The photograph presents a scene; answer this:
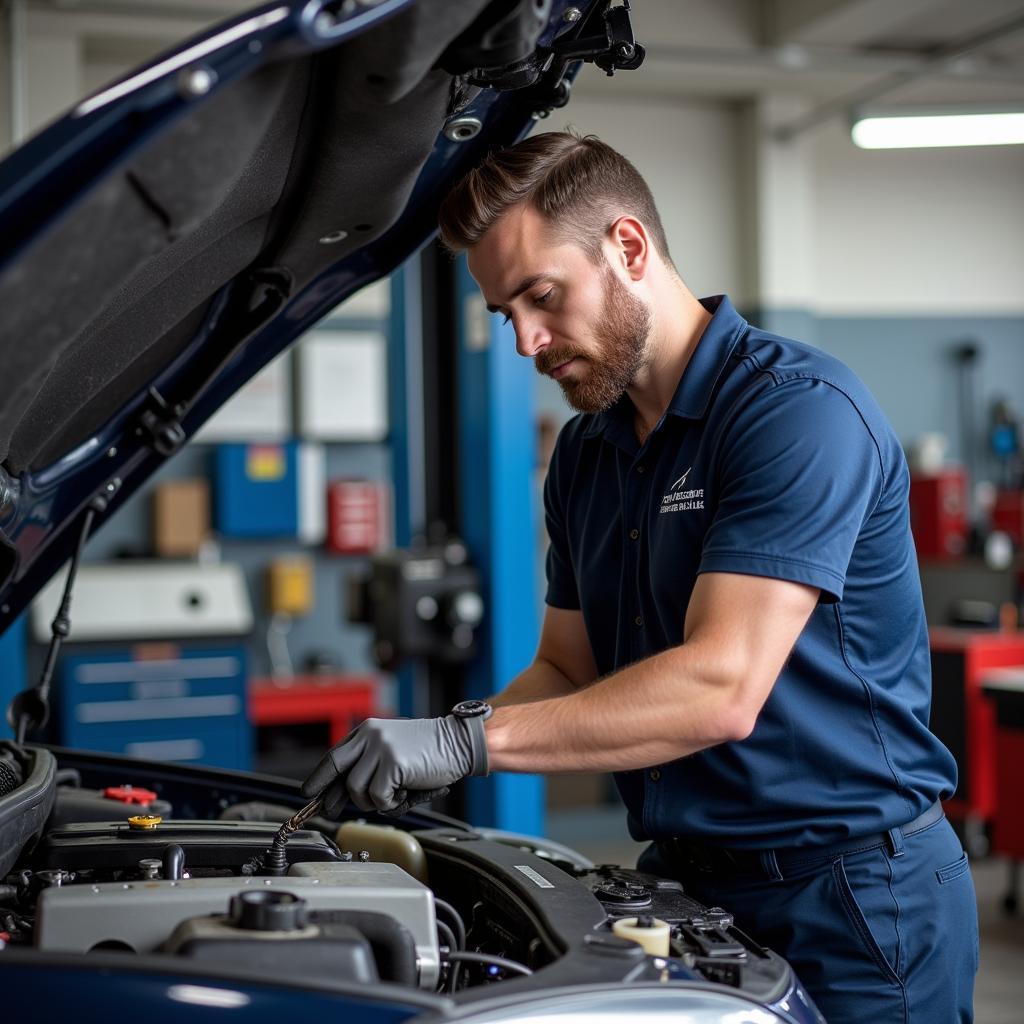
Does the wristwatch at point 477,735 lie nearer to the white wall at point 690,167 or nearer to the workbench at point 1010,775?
the workbench at point 1010,775

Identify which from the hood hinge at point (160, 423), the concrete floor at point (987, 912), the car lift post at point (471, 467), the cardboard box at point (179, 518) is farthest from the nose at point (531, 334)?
the cardboard box at point (179, 518)

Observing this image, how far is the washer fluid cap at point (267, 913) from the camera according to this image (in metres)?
0.93

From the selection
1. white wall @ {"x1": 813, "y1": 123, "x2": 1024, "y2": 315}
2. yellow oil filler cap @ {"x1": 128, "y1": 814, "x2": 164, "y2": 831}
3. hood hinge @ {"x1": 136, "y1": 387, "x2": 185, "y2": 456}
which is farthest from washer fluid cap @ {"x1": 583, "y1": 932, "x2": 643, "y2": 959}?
white wall @ {"x1": 813, "y1": 123, "x2": 1024, "y2": 315}

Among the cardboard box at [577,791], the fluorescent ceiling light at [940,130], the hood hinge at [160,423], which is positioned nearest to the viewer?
the hood hinge at [160,423]

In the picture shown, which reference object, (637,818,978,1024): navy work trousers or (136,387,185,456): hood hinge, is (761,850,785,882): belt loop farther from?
(136,387,185,456): hood hinge

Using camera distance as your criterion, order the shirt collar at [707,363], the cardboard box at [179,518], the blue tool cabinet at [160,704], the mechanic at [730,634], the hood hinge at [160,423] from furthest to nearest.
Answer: the cardboard box at [179,518]
the blue tool cabinet at [160,704]
the hood hinge at [160,423]
the shirt collar at [707,363]
the mechanic at [730,634]

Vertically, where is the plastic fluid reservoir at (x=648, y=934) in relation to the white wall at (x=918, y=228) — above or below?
below

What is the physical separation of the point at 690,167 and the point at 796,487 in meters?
5.36

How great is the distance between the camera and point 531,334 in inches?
59.3

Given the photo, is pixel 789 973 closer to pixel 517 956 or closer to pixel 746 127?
pixel 517 956

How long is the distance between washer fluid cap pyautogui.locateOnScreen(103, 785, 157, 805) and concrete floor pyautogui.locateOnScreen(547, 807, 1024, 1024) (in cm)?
240

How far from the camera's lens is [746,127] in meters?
6.35

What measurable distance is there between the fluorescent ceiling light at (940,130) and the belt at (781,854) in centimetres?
363

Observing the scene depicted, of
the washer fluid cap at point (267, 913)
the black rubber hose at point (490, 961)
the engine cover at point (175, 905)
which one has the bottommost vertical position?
the black rubber hose at point (490, 961)
